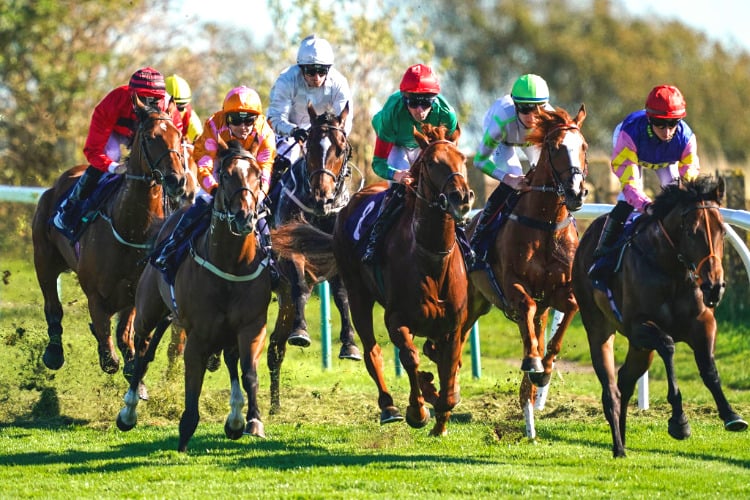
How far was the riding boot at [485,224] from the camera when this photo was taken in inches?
387

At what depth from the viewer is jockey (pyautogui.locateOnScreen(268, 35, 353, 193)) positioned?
10.6 meters

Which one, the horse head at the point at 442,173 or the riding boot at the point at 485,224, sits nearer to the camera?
the horse head at the point at 442,173

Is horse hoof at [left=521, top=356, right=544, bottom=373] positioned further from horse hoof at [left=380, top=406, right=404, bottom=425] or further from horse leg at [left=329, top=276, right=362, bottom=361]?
horse leg at [left=329, top=276, right=362, bottom=361]

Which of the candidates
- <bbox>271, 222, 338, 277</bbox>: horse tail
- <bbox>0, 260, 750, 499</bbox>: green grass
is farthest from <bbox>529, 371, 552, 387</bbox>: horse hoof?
<bbox>271, 222, 338, 277</bbox>: horse tail

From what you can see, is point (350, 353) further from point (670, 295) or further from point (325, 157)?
point (670, 295)

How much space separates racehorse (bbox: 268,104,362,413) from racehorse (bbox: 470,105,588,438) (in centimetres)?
126

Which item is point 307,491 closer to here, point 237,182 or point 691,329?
point 237,182

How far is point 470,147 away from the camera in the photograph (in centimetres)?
2795

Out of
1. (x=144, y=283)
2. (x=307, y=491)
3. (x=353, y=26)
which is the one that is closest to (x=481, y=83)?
(x=353, y=26)

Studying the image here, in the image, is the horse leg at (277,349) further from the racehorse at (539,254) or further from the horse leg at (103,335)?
the racehorse at (539,254)

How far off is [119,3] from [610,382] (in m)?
16.5

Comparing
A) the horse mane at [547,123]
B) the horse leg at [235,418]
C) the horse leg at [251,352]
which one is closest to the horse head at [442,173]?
the horse mane at [547,123]

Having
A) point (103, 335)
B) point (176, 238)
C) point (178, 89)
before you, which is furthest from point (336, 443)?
point (178, 89)

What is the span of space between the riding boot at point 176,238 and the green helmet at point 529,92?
2343 millimetres
